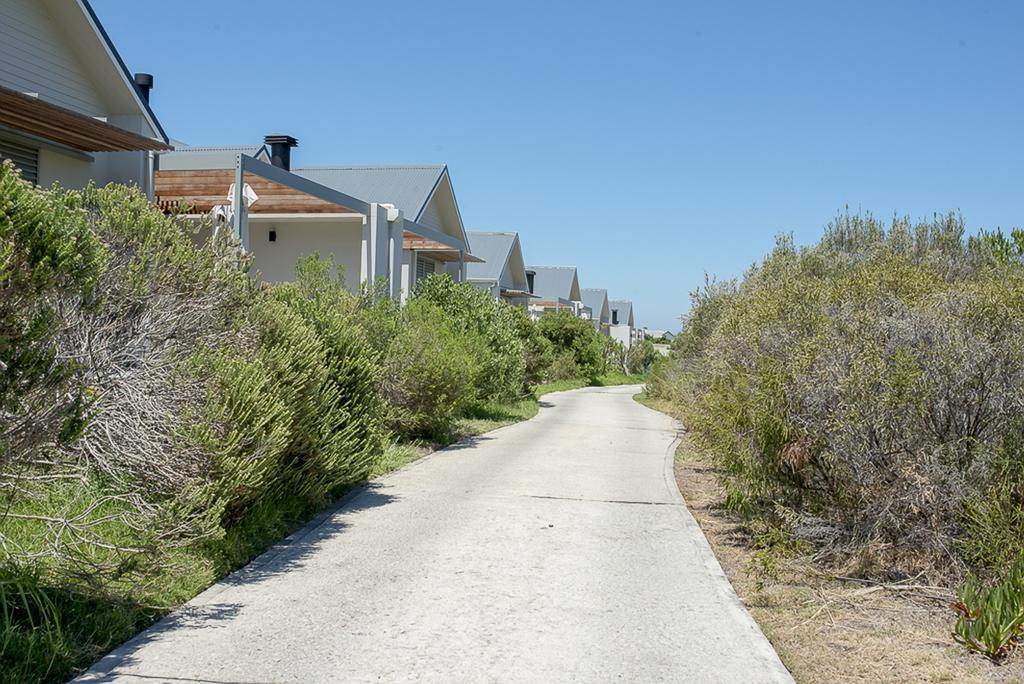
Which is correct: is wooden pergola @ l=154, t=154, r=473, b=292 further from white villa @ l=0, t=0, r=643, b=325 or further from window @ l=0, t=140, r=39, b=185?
window @ l=0, t=140, r=39, b=185

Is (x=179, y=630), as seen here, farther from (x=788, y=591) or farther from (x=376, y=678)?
(x=788, y=591)

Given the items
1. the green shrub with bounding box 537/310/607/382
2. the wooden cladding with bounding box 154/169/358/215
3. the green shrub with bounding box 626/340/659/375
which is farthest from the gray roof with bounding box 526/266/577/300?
the wooden cladding with bounding box 154/169/358/215

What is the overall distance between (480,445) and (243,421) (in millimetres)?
9381

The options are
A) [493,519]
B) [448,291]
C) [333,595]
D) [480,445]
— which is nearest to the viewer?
[333,595]

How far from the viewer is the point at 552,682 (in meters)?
4.95

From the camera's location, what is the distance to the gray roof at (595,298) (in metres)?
69.7

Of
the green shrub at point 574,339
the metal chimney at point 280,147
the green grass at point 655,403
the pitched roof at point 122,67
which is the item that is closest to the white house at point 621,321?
the green shrub at point 574,339

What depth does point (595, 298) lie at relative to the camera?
70.8m

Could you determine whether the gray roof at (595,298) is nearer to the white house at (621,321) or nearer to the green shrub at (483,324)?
the white house at (621,321)

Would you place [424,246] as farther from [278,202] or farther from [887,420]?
[887,420]

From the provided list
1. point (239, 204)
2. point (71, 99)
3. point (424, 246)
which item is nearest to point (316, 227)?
point (424, 246)

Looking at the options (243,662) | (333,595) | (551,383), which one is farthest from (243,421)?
(551,383)

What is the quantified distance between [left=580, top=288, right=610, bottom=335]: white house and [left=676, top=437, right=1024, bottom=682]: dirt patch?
6151 centimetres

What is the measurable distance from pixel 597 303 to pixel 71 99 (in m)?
59.0
